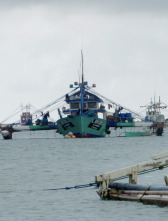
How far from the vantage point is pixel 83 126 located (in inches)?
4828

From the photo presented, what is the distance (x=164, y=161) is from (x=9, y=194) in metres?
8.47

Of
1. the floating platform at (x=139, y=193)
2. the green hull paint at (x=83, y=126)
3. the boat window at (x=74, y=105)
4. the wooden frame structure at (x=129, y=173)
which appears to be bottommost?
the floating platform at (x=139, y=193)

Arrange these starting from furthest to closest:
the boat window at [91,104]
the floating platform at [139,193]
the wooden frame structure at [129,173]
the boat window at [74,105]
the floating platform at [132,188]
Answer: the boat window at [91,104] → the boat window at [74,105] → the wooden frame structure at [129,173] → the floating platform at [132,188] → the floating platform at [139,193]

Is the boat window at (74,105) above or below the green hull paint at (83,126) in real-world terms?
above

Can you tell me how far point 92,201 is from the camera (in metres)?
30.4

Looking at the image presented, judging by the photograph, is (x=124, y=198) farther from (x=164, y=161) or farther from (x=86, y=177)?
(x=86, y=177)

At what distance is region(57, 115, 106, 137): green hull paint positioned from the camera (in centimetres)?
12266

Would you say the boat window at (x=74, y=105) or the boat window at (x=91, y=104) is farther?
the boat window at (x=91, y=104)

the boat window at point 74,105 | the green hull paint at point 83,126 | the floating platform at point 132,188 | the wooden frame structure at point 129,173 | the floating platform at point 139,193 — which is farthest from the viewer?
the boat window at point 74,105

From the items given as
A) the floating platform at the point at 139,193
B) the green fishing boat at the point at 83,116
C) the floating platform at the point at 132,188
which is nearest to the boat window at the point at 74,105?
the green fishing boat at the point at 83,116

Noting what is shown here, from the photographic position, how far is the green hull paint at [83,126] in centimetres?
12266

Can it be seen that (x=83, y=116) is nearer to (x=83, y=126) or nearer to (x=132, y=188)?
(x=83, y=126)

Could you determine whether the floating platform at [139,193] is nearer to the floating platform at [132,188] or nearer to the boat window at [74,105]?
the floating platform at [132,188]

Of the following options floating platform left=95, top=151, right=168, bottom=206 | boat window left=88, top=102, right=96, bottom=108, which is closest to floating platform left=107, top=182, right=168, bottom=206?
floating platform left=95, top=151, right=168, bottom=206
